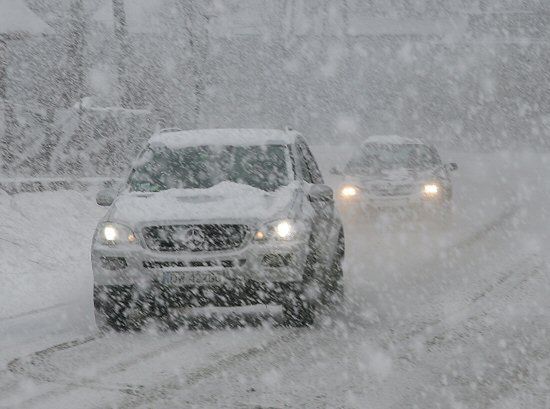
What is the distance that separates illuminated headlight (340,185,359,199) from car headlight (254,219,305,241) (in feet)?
31.0

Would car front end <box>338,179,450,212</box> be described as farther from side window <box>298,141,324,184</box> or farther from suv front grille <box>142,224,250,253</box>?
suv front grille <box>142,224,250,253</box>

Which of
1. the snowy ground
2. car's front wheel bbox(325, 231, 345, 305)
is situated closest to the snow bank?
the snowy ground

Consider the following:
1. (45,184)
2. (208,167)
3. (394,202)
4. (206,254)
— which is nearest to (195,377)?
(206,254)

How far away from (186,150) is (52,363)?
3.32m

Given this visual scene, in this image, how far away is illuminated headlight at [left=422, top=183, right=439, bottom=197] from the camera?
60.1 ft

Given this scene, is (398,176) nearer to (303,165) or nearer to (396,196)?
(396,196)

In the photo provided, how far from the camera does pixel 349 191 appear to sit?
18.6m

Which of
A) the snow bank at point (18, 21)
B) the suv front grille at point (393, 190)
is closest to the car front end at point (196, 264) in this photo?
the suv front grille at point (393, 190)

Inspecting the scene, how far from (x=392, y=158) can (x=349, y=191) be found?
3.67 feet

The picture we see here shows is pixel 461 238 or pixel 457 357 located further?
pixel 461 238

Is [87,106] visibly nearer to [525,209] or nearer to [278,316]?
[525,209]

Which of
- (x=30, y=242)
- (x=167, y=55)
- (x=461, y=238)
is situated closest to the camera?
(x=30, y=242)

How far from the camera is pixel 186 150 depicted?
1045cm

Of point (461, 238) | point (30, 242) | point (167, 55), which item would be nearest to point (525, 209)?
point (461, 238)
